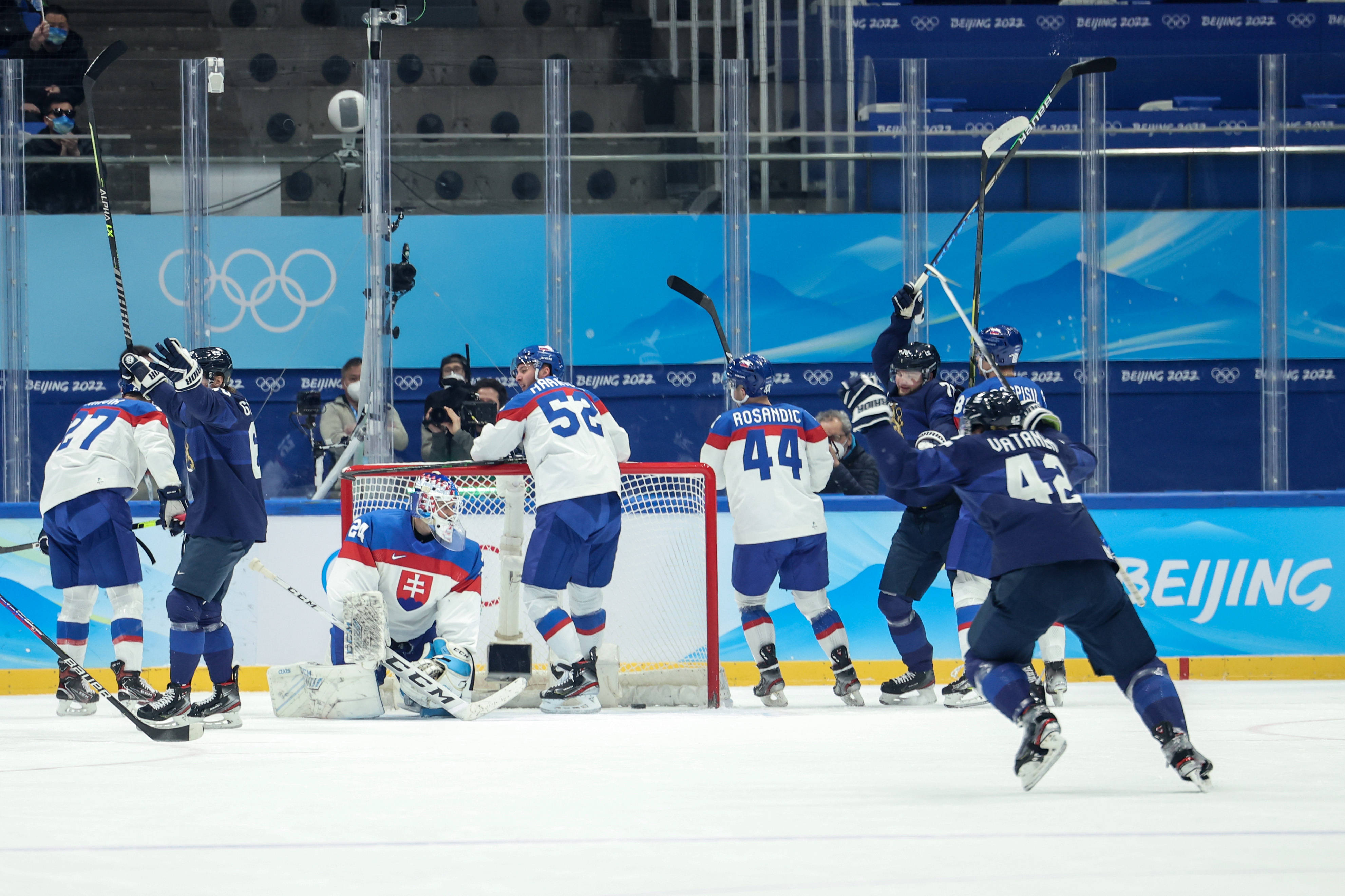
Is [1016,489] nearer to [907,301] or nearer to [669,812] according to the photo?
[669,812]

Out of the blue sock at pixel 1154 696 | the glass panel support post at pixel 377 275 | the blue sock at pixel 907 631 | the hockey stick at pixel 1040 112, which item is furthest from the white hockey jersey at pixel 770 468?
the blue sock at pixel 1154 696

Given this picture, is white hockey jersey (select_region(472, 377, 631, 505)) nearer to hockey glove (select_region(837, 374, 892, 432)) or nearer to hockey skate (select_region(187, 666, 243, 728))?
hockey skate (select_region(187, 666, 243, 728))

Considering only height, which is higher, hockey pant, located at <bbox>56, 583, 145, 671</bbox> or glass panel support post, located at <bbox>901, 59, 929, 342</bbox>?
glass panel support post, located at <bbox>901, 59, 929, 342</bbox>

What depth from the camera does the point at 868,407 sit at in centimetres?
380

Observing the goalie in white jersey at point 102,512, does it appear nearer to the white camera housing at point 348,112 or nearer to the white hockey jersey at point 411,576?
the white hockey jersey at point 411,576

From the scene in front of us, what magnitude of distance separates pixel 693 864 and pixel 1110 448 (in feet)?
19.3

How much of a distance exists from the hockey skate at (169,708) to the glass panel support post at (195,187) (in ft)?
Result: 9.60

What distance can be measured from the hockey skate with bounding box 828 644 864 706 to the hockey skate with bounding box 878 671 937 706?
10cm

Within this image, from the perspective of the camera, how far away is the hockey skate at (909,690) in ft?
19.5

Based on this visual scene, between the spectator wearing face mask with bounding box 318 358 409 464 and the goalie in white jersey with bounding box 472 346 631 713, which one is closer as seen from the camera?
the goalie in white jersey with bounding box 472 346 631 713

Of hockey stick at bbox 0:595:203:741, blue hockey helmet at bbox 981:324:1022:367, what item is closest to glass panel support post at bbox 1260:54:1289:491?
blue hockey helmet at bbox 981:324:1022:367

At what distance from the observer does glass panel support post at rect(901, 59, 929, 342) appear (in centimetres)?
786

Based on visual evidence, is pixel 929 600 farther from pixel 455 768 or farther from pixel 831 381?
pixel 455 768

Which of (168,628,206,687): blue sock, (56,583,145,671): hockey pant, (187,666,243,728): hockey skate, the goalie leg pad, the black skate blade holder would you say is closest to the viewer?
(187,666,243,728): hockey skate
